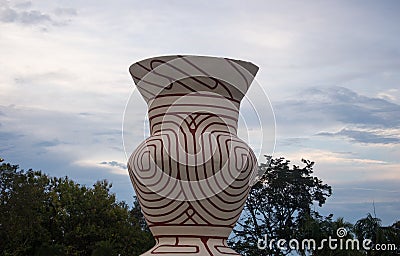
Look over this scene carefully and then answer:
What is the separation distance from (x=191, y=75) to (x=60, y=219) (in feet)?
62.5

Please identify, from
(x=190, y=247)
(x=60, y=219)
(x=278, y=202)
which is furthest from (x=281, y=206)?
(x=190, y=247)

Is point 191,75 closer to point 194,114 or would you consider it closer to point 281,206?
point 194,114

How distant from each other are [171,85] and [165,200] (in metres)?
1.32

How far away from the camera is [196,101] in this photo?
7.26m

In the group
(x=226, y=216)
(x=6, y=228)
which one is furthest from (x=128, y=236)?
(x=226, y=216)

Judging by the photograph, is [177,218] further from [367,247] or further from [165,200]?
[367,247]

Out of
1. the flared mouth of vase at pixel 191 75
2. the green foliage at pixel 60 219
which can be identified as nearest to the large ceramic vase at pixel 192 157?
the flared mouth of vase at pixel 191 75

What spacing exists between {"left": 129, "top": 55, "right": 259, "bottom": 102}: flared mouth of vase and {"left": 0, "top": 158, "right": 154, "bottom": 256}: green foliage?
15470 mm

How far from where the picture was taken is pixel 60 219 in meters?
25.0

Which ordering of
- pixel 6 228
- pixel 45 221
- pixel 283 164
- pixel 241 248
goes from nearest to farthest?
pixel 6 228 → pixel 45 221 → pixel 241 248 → pixel 283 164

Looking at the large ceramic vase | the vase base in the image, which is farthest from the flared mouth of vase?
the vase base

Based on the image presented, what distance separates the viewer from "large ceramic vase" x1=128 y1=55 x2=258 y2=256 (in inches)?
273

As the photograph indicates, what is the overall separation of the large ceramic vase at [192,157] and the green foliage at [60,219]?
1537cm

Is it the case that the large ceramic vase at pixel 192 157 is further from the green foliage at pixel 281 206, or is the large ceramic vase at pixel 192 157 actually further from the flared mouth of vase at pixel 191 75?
the green foliage at pixel 281 206
